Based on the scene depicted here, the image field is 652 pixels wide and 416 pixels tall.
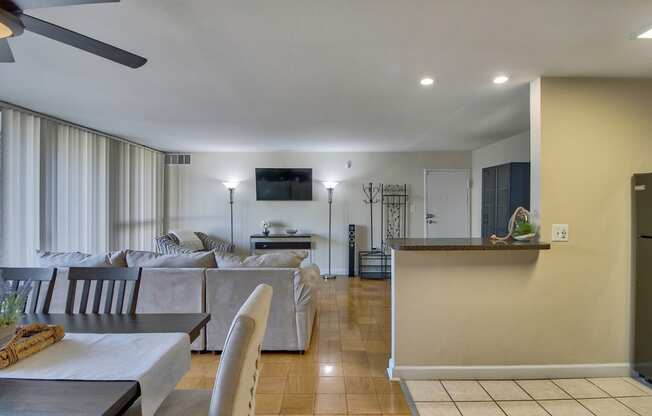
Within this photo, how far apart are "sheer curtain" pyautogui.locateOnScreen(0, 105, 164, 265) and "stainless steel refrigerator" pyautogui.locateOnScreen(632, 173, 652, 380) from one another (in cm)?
554

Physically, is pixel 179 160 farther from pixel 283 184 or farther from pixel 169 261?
pixel 169 261

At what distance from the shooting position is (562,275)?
8.52 feet

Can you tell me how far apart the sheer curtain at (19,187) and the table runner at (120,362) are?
275 centimetres

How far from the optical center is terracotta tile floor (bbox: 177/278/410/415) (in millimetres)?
2252

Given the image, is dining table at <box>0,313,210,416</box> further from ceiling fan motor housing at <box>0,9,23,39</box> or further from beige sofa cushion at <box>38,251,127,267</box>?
beige sofa cushion at <box>38,251,127,267</box>

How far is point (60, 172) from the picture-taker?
3975 mm

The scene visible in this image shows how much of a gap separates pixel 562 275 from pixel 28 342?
3.25 m

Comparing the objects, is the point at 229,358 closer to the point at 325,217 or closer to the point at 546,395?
the point at 546,395

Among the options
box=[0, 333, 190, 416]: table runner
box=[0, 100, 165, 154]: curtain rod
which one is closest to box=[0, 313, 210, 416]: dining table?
box=[0, 333, 190, 416]: table runner

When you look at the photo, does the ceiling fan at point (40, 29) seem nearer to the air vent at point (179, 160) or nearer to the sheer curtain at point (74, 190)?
the sheer curtain at point (74, 190)

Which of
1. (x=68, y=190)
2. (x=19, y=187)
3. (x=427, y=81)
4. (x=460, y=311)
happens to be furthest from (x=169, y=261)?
(x=427, y=81)

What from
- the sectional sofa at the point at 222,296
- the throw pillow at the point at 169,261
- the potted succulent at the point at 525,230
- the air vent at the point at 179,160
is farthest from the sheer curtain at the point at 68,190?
the potted succulent at the point at 525,230

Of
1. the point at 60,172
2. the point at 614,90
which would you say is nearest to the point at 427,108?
the point at 614,90

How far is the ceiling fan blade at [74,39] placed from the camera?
1366 millimetres
